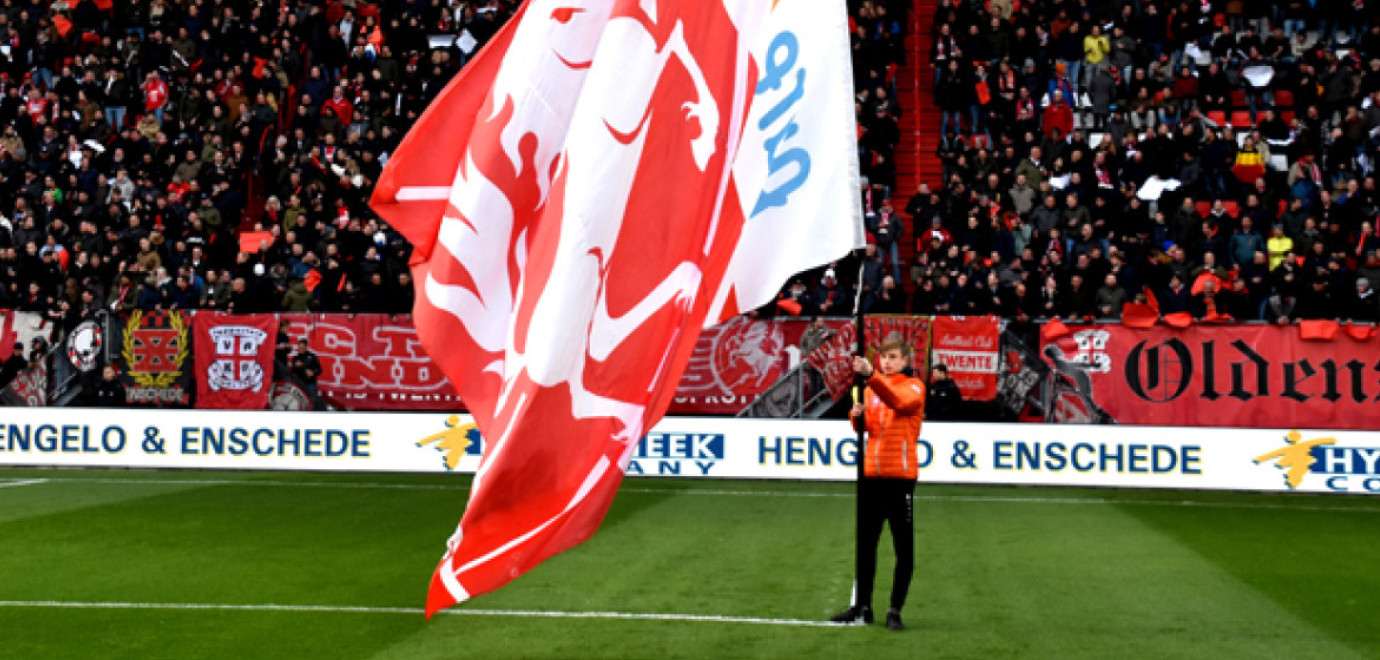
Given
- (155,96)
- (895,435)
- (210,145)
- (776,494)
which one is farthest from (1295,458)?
(155,96)

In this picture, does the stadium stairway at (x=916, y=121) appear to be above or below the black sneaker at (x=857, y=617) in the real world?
above

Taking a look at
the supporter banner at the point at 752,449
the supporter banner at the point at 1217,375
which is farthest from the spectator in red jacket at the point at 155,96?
the supporter banner at the point at 1217,375

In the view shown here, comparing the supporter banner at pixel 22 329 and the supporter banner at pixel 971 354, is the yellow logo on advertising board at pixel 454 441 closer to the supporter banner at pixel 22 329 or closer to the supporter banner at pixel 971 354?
the supporter banner at pixel 971 354

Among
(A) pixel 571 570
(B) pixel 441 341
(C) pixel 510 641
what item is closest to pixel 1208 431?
(A) pixel 571 570

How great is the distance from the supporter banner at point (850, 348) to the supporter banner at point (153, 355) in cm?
1042

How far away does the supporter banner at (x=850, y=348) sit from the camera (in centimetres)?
2250

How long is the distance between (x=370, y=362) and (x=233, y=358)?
2359 millimetres

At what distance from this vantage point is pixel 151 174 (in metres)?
29.4

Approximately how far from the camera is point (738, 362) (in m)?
22.8

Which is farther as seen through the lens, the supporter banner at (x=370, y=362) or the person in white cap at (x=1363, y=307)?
the supporter banner at (x=370, y=362)

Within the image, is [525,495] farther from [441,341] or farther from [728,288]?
[728,288]

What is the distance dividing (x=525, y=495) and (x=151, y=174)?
81.0ft

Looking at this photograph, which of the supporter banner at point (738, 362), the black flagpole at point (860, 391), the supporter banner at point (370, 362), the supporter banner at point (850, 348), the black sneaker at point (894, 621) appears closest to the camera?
the black flagpole at point (860, 391)

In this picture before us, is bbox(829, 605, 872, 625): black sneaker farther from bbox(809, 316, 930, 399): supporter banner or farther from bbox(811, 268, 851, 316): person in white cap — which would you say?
bbox(811, 268, 851, 316): person in white cap
